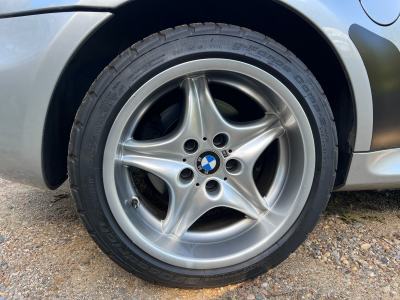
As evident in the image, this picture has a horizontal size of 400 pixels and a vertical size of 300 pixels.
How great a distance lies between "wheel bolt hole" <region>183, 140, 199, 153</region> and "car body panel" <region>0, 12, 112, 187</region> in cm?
54

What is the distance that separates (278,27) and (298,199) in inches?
29.2

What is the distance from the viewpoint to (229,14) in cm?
127

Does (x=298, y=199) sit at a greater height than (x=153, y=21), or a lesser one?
lesser

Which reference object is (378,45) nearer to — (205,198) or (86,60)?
(205,198)

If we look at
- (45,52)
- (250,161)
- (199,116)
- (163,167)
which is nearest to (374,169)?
(250,161)

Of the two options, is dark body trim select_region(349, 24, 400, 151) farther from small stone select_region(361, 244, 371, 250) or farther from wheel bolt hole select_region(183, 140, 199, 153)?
wheel bolt hole select_region(183, 140, 199, 153)

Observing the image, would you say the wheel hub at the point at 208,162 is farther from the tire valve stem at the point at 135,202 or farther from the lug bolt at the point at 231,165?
the tire valve stem at the point at 135,202

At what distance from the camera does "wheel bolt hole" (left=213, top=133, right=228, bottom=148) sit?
124 cm

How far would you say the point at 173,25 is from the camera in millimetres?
1270

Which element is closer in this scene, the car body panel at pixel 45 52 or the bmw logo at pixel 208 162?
the car body panel at pixel 45 52

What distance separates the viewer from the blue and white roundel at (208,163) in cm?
121

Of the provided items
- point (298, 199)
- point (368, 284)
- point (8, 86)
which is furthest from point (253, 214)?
point (8, 86)

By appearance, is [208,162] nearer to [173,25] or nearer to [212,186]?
[212,186]

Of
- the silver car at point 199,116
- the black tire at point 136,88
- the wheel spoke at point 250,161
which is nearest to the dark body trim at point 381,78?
the silver car at point 199,116
